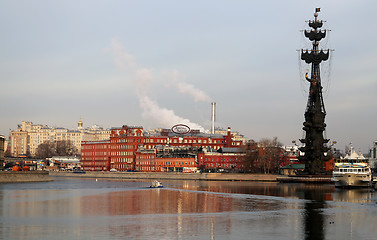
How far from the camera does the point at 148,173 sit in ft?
534

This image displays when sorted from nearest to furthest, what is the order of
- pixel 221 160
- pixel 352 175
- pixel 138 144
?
pixel 352 175 < pixel 221 160 < pixel 138 144

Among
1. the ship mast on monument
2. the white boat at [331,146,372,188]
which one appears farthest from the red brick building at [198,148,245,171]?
the white boat at [331,146,372,188]

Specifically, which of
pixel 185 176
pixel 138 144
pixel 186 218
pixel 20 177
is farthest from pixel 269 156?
pixel 186 218

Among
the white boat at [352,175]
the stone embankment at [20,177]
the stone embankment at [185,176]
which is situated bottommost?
the stone embankment at [185,176]

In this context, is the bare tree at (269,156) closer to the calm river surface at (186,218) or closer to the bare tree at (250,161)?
the bare tree at (250,161)

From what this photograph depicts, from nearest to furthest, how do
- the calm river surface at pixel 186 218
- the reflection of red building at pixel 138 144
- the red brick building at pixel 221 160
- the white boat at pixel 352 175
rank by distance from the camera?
the calm river surface at pixel 186 218 < the white boat at pixel 352 175 < the red brick building at pixel 221 160 < the reflection of red building at pixel 138 144

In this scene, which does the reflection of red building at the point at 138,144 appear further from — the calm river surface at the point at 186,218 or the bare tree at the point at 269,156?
the calm river surface at the point at 186,218

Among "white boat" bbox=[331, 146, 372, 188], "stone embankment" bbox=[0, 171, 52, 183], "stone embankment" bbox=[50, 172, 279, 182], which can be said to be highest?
"white boat" bbox=[331, 146, 372, 188]

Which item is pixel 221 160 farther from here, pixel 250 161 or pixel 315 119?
pixel 315 119

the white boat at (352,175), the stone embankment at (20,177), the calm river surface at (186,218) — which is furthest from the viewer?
the stone embankment at (20,177)

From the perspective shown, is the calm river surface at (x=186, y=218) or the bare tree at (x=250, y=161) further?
the bare tree at (x=250, y=161)

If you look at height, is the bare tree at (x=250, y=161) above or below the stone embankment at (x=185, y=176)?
above

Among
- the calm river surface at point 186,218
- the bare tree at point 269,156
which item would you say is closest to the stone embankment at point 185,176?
the bare tree at point 269,156

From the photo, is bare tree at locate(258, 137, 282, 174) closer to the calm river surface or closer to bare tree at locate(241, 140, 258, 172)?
bare tree at locate(241, 140, 258, 172)
